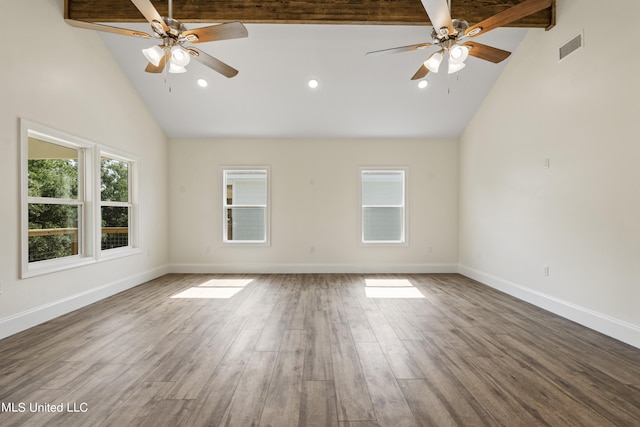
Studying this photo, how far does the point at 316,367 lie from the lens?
7.59 ft

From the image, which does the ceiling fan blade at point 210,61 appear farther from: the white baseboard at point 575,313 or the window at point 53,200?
the white baseboard at point 575,313

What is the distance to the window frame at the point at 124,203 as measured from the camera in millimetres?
4203

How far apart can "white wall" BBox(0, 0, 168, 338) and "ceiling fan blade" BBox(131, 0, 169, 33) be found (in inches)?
65.2

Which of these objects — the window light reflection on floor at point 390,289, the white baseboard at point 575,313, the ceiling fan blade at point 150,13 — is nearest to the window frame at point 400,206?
the window light reflection on floor at point 390,289

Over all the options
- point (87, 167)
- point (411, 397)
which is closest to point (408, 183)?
point (411, 397)

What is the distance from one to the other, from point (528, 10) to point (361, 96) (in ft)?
9.76

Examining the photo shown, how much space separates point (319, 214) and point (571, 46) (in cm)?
438

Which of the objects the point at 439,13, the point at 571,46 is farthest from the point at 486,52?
the point at 571,46

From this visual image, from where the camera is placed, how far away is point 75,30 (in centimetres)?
375

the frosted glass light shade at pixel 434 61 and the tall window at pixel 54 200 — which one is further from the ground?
the frosted glass light shade at pixel 434 61

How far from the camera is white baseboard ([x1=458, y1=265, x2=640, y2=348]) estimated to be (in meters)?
2.78

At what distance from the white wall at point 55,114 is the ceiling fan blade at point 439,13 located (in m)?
3.88

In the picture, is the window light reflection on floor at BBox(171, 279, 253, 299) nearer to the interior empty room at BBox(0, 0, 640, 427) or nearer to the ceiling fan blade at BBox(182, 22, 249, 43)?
the interior empty room at BBox(0, 0, 640, 427)

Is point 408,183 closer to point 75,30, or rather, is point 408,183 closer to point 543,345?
point 543,345
